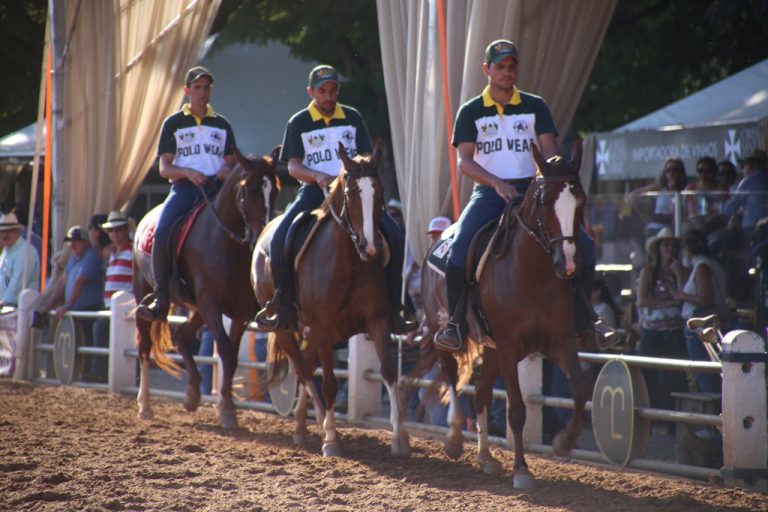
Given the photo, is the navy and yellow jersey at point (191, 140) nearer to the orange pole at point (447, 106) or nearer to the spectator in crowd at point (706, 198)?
the orange pole at point (447, 106)

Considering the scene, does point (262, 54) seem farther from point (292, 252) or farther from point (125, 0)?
point (292, 252)

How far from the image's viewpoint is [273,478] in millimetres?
8258

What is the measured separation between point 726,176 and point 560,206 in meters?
6.42

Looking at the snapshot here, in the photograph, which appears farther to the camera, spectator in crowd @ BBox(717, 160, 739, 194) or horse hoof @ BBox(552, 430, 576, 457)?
spectator in crowd @ BBox(717, 160, 739, 194)

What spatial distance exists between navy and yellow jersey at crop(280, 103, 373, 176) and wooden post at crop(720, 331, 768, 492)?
376cm

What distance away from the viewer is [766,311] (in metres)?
11.0

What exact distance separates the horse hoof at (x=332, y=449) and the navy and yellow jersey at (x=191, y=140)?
3657 millimetres

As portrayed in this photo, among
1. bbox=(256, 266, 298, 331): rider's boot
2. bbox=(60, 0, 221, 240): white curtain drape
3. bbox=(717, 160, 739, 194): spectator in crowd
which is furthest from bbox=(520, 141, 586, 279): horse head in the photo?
bbox=(60, 0, 221, 240): white curtain drape

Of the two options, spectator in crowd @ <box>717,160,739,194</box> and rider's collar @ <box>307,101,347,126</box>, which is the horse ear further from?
spectator in crowd @ <box>717,160,739,194</box>

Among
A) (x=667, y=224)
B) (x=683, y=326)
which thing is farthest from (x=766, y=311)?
(x=667, y=224)

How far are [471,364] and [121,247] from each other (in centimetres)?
663

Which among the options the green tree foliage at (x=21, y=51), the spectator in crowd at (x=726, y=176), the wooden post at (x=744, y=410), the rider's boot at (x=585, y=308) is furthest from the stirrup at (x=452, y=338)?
the green tree foliage at (x=21, y=51)

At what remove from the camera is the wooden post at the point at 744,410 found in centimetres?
769

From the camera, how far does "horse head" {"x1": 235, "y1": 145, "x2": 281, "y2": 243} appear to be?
437 inches
